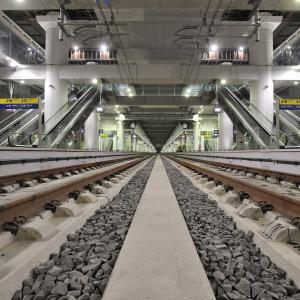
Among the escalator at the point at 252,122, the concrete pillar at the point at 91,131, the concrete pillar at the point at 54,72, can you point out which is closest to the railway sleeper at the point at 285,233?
the escalator at the point at 252,122

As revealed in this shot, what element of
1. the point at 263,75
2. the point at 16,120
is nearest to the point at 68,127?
the point at 16,120

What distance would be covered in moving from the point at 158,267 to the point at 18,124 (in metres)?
24.6

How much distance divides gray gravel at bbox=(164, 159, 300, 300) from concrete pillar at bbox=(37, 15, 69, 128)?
19703mm

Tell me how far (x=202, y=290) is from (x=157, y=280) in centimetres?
30

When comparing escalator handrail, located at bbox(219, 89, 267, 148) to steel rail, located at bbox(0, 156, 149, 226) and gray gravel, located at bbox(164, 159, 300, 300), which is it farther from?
gray gravel, located at bbox(164, 159, 300, 300)

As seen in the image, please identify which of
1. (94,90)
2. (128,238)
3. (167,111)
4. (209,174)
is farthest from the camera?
→ (167,111)

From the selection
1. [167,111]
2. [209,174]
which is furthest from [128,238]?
[167,111]

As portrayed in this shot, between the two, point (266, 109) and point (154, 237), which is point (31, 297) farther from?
point (266, 109)

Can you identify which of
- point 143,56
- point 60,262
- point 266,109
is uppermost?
point 143,56

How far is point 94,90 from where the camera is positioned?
29.4m

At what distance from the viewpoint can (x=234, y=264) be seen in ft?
8.18

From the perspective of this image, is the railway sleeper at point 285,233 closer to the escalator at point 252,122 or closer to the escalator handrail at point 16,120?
the escalator at point 252,122

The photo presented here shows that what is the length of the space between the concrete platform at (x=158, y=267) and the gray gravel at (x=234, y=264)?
5.8 inches

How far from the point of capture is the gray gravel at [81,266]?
80.0 inches
